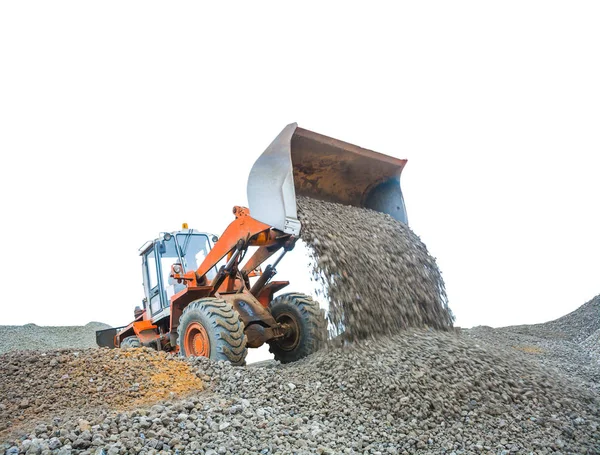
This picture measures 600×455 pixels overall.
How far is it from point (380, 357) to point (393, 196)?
2678 mm

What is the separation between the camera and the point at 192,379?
4.98 metres

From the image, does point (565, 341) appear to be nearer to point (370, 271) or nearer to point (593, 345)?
point (593, 345)

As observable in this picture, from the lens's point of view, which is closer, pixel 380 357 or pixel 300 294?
pixel 380 357

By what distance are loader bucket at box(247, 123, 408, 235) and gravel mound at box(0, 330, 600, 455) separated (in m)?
1.60

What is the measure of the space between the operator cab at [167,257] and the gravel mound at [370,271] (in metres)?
2.48

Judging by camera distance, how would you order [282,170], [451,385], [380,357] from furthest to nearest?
[282,170]
[380,357]
[451,385]

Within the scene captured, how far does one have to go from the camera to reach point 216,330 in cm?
591

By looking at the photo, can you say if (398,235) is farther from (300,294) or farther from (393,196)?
(300,294)

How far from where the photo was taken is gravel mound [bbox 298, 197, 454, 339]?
18.1 feet

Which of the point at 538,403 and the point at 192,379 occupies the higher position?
the point at 192,379

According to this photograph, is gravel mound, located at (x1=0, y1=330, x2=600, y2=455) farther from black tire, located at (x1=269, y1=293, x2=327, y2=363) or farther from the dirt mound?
black tire, located at (x1=269, y1=293, x2=327, y2=363)

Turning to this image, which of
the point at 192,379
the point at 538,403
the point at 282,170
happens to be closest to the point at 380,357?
the point at 538,403

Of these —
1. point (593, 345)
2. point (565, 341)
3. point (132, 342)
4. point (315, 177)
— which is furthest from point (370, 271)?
point (565, 341)

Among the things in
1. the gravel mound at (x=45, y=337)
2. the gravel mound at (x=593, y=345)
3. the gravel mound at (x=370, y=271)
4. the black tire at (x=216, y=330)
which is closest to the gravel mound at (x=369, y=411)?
the gravel mound at (x=370, y=271)
